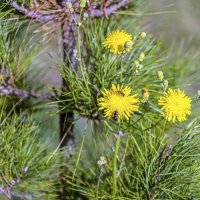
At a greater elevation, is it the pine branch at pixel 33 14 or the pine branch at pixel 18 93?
the pine branch at pixel 33 14

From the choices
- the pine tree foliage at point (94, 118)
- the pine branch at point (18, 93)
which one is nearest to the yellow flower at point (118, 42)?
the pine tree foliage at point (94, 118)

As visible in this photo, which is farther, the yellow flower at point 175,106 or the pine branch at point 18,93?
the pine branch at point 18,93

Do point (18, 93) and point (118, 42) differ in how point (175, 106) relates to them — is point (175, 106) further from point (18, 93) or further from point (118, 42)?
point (18, 93)

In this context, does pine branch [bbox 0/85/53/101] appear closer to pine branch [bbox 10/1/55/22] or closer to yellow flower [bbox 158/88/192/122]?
pine branch [bbox 10/1/55/22]

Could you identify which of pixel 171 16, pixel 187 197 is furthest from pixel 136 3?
pixel 171 16

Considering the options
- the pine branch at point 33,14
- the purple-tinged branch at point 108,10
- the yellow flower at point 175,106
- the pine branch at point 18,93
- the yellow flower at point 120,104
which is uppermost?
the purple-tinged branch at point 108,10

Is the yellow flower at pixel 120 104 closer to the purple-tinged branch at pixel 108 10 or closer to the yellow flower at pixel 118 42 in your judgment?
the yellow flower at pixel 118 42

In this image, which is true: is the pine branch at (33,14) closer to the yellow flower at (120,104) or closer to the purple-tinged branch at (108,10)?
the purple-tinged branch at (108,10)

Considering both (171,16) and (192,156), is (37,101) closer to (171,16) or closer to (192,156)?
(192,156)
